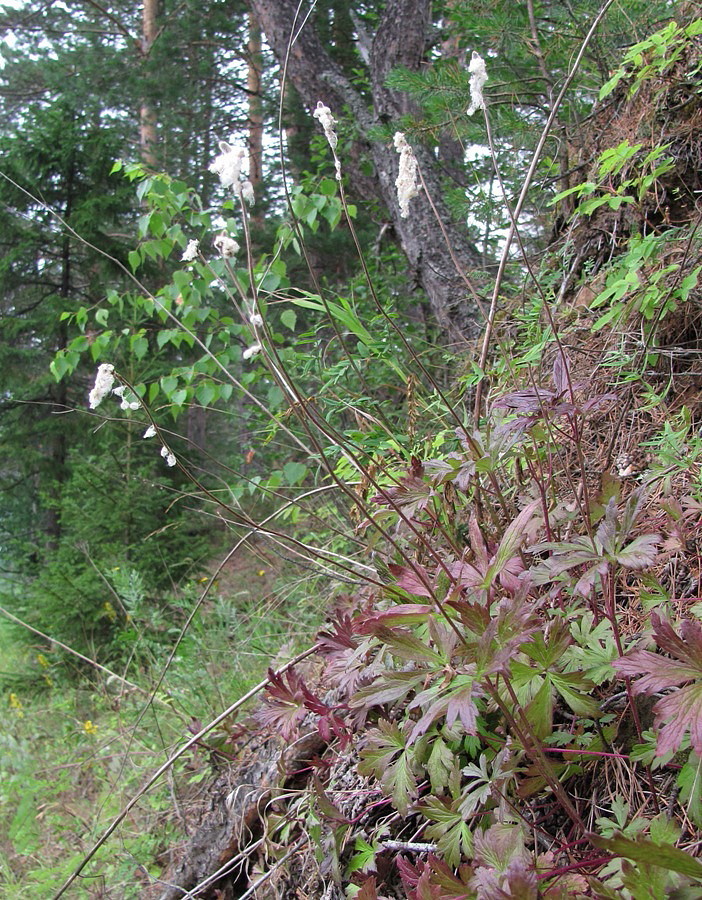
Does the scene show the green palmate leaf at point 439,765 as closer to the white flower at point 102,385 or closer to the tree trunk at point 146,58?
the white flower at point 102,385

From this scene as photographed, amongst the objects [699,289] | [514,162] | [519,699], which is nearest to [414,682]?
[519,699]

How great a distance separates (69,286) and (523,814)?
8027 millimetres

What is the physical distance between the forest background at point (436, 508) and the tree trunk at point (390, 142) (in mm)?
25

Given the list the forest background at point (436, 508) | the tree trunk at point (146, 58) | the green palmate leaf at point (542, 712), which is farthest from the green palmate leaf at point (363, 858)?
the tree trunk at point (146, 58)

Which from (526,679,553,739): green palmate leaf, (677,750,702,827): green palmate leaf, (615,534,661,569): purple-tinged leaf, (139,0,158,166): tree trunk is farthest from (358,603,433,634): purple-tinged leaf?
(139,0,158,166): tree trunk

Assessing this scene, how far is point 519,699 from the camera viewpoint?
1.05 metres

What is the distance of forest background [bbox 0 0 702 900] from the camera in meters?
1.04

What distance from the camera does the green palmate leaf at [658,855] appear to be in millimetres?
727

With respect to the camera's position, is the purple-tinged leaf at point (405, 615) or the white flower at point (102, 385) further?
the white flower at point (102, 385)

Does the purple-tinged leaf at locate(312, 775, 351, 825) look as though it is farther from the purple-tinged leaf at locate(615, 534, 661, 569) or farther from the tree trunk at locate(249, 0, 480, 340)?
the tree trunk at locate(249, 0, 480, 340)

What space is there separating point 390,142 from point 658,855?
383cm

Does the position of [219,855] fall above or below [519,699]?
below

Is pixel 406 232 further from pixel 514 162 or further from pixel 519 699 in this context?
pixel 519 699

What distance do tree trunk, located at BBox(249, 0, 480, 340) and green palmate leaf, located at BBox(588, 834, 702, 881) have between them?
8.48 feet
